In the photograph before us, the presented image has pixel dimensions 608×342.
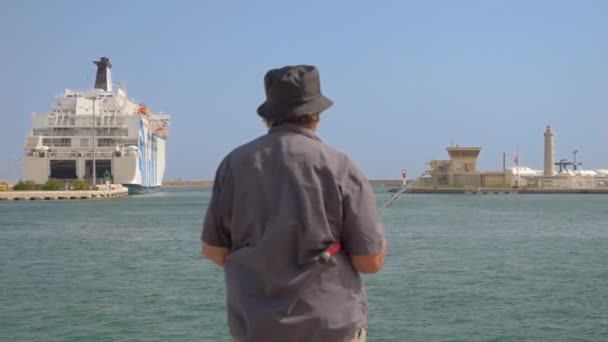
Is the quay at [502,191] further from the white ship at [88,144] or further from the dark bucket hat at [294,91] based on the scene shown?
the dark bucket hat at [294,91]

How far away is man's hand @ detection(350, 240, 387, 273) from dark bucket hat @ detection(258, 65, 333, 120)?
0.50 m

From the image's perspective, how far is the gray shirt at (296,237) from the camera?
2438 mm

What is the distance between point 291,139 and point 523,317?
29.7 ft

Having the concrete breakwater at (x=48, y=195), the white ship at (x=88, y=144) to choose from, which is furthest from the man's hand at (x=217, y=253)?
the white ship at (x=88, y=144)

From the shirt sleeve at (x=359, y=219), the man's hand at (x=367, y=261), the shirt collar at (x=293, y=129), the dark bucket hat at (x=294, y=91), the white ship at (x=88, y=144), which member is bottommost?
the man's hand at (x=367, y=261)

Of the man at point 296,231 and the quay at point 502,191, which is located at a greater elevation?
the man at point 296,231

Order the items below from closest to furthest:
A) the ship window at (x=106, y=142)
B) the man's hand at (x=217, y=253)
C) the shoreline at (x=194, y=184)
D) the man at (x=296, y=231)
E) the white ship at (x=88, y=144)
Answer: the man at (x=296, y=231) < the man's hand at (x=217, y=253) < the white ship at (x=88, y=144) < the ship window at (x=106, y=142) < the shoreline at (x=194, y=184)

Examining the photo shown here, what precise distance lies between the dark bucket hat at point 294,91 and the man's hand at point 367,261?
19.9 inches

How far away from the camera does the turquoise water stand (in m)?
9.91

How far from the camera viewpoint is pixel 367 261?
2.52 metres

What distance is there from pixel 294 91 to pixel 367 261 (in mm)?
611

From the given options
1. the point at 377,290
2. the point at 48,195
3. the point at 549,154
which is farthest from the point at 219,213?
the point at 549,154

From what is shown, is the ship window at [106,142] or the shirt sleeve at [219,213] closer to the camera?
the shirt sleeve at [219,213]

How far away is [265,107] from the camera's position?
103 inches
